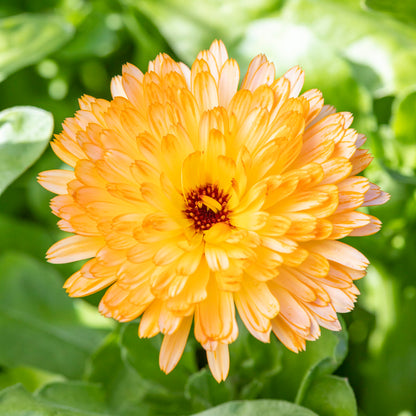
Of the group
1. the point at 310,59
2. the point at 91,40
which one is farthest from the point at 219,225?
the point at 91,40

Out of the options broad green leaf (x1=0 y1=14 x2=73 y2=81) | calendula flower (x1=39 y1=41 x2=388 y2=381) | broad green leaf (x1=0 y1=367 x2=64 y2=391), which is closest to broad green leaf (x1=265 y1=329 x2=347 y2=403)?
calendula flower (x1=39 y1=41 x2=388 y2=381)

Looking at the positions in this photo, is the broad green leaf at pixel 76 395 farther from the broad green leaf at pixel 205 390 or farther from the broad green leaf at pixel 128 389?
the broad green leaf at pixel 205 390

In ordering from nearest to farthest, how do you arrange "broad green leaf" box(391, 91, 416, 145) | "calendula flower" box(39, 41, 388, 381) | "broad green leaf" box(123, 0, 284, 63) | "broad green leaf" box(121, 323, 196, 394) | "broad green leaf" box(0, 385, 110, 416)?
"calendula flower" box(39, 41, 388, 381) → "broad green leaf" box(0, 385, 110, 416) → "broad green leaf" box(121, 323, 196, 394) → "broad green leaf" box(391, 91, 416, 145) → "broad green leaf" box(123, 0, 284, 63)

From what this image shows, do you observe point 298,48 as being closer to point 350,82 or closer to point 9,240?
point 350,82

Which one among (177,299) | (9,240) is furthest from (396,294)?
(9,240)

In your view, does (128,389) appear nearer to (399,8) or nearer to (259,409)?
(259,409)

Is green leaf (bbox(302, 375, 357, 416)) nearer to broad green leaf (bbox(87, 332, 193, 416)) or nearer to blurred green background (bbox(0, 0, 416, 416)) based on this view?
blurred green background (bbox(0, 0, 416, 416))
